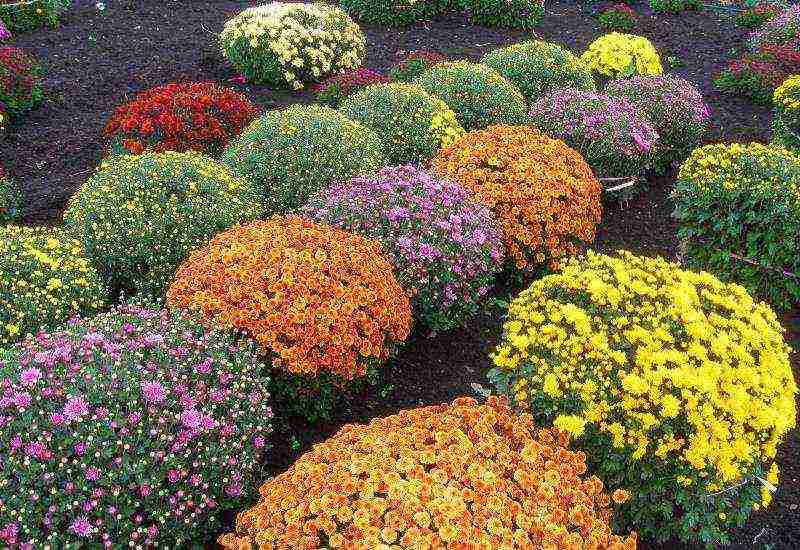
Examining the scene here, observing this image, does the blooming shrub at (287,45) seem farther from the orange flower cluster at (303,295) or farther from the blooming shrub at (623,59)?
the orange flower cluster at (303,295)

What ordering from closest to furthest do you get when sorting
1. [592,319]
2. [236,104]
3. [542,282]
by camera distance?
[592,319] < [542,282] < [236,104]

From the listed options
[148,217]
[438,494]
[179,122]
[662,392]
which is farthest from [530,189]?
[179,122]

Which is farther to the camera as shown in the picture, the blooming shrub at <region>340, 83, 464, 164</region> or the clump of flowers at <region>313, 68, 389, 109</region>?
the clump of flowers at <region>313, 68, 389, 109</region>

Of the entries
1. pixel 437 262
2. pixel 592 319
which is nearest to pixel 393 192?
pixel 437 262

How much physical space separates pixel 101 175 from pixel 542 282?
342 cm

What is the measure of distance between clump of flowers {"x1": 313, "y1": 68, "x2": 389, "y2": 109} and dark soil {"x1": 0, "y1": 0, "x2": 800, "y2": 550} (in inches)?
27.2

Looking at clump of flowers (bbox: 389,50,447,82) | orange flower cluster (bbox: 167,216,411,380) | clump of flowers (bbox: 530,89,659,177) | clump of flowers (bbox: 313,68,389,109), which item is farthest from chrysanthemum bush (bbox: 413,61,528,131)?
orange flower cluster (bbox: 167,216,411,380)

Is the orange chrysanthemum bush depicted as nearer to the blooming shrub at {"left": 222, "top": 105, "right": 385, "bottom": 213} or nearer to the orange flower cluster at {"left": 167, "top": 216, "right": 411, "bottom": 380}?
the orange flower cluster at {"left": 167, "top": 216, "right": 411, "bottom": 380}

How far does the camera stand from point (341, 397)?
4.61 meters

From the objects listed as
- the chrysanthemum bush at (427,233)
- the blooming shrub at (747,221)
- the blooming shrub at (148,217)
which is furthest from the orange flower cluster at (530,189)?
the blooming shrub at (148,217)

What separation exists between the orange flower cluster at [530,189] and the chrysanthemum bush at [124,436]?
2.74 meters

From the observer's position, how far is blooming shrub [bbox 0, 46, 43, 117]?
8.18 metres

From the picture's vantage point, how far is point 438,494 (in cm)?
303

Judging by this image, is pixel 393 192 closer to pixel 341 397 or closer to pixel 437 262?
pixel 437 262
